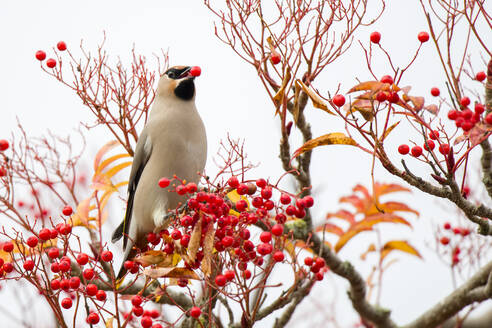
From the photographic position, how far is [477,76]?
2.00m

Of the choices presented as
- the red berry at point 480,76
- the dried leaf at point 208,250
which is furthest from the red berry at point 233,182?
the red berry at point 480,76

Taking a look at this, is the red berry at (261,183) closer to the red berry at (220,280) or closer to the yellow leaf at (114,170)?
the red berry at (220,280)

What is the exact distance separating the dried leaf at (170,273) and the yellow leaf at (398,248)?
6.31ft

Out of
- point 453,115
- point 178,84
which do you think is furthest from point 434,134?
point 178,84

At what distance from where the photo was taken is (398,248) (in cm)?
350

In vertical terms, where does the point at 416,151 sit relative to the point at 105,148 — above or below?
below

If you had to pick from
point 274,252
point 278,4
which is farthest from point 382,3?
point 274,252

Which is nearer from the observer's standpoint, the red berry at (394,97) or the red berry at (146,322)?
the red berry at (394,97)

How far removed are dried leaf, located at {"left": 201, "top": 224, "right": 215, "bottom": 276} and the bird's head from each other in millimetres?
1373

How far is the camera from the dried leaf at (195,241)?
1866 mm

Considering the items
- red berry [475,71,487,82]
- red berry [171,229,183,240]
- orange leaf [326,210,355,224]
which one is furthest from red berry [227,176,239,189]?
orange leaf [326,210,355,224]

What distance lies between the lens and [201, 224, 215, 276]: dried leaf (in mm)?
1813

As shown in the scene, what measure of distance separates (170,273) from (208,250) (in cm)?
14

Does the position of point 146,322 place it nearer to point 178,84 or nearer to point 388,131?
point 388,131
